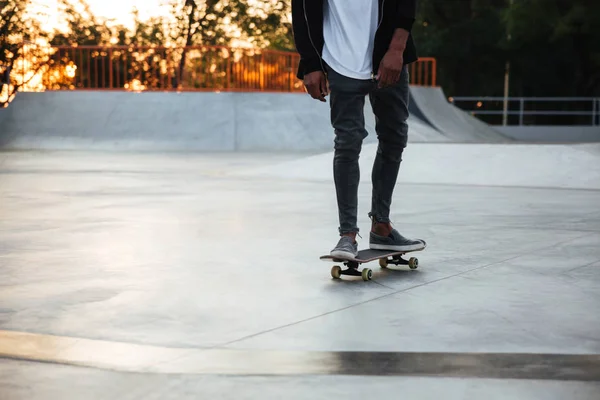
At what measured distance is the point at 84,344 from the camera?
3562mm

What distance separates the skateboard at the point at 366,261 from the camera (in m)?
4.99

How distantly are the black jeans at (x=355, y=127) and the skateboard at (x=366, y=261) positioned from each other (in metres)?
0.16

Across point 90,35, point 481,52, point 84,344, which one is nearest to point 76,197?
point 84,344

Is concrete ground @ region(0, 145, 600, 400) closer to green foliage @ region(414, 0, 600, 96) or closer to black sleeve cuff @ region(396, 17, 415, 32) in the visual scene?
black sleeve cuff @ region(396, 17, 415, 32)

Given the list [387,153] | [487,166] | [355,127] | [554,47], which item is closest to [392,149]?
[387,153]

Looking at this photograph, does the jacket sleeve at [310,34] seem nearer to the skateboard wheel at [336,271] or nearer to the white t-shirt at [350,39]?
the white t-shirt at [350,39]

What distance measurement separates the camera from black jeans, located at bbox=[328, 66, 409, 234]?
5.05 m

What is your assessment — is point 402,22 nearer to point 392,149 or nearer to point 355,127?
point 355,127

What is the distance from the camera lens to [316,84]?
5.04m

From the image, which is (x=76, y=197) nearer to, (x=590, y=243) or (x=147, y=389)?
(x=590, y=243)

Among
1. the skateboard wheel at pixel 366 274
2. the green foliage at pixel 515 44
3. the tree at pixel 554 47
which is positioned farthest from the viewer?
the green foliage at pixel 515 44

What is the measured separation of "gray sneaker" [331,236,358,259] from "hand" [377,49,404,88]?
2.58 feet

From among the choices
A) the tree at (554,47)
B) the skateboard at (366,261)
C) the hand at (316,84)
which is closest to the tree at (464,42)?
the tree at (554,47)

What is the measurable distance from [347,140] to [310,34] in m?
0.56
